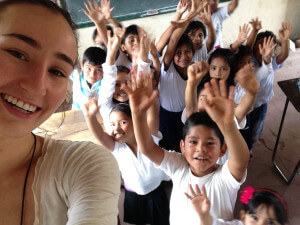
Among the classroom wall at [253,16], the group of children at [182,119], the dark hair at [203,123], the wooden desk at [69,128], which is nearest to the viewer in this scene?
the group of children at [182,119]

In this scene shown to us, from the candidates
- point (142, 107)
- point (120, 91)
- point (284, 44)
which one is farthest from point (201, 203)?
point (284, 44)

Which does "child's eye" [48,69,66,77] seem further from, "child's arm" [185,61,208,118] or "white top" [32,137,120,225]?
"child's arm" [185,61,208,118]

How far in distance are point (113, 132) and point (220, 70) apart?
127 cm

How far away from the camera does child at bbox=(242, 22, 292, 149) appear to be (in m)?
2.54

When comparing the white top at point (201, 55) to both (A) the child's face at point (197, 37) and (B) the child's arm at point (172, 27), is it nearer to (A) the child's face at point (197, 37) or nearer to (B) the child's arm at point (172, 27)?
(A) the child's face at point (197, 37)

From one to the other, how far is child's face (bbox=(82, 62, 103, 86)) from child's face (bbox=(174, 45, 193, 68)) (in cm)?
76

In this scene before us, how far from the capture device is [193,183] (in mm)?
1438

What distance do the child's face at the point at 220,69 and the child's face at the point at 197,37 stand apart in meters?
0.60

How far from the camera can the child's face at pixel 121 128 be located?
1.71m

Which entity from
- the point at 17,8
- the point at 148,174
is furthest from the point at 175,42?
the point at 17,8

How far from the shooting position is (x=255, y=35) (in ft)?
9.66

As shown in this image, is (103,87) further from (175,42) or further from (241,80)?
(241,80)

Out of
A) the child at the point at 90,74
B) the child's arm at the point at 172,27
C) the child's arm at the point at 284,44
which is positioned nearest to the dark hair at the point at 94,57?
the child at the point at 90,74

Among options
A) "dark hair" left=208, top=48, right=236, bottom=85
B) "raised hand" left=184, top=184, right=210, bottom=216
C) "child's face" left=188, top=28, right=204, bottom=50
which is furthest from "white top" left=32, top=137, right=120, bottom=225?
"child's face" left=188, top=28, right=204, bottom=50
